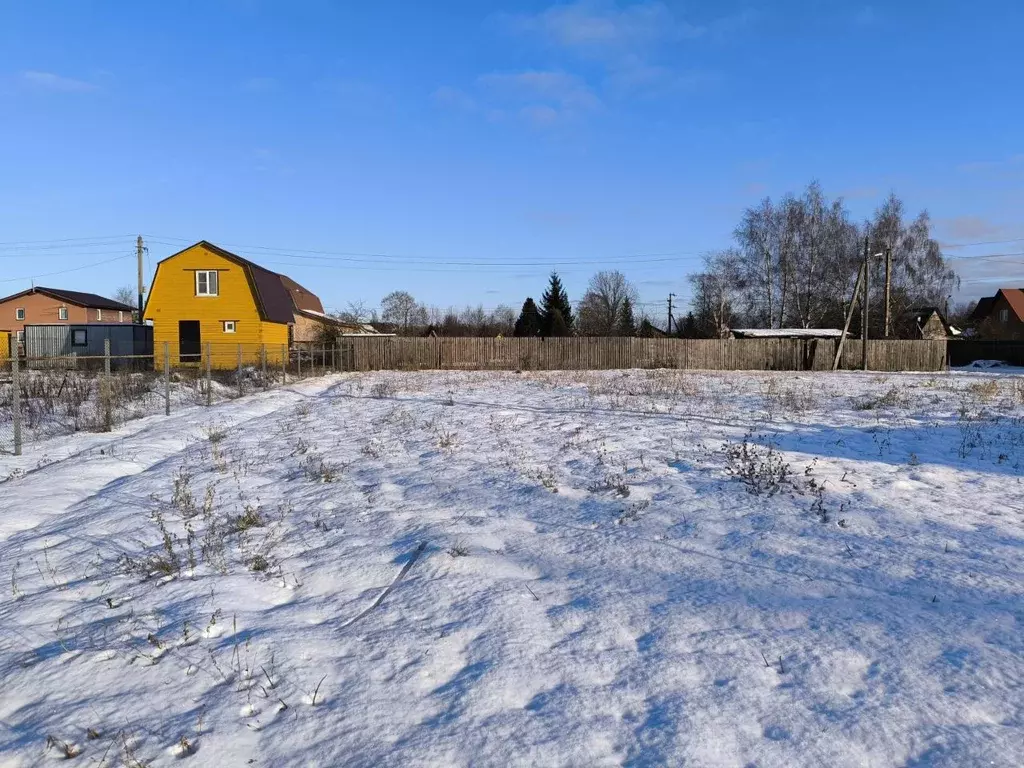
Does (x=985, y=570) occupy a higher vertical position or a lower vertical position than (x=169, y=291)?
lower

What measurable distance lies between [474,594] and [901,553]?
3.08 m

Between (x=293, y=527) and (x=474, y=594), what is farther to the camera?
(x=293, y=527)

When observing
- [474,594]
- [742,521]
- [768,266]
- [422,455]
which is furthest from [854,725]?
[768,266]

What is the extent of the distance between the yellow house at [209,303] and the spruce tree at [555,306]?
25437 millimetres

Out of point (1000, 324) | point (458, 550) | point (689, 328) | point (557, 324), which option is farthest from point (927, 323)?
point (458, 550)

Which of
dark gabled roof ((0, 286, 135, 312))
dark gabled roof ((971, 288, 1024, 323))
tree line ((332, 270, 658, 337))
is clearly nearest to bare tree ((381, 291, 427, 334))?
tree line ((332, 270, 658, 337))

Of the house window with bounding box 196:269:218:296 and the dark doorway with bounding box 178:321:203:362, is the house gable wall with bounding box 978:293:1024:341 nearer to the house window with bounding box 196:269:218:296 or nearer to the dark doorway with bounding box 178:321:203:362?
the house window with bounding box 196:269:218:296

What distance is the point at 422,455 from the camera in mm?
8438

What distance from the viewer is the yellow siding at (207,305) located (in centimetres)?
3206

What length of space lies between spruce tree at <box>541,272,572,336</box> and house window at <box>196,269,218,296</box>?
27001 millimetres

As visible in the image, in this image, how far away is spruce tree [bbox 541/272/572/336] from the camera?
53.0 metres

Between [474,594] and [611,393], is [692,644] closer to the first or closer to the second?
Result: [474,594]

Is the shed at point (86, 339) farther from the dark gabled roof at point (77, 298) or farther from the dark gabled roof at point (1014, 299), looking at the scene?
the dark gabled roof at point (1014, 299)

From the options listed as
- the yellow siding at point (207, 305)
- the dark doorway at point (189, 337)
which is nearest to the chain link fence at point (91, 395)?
the yellow siding at point (207, 305)
